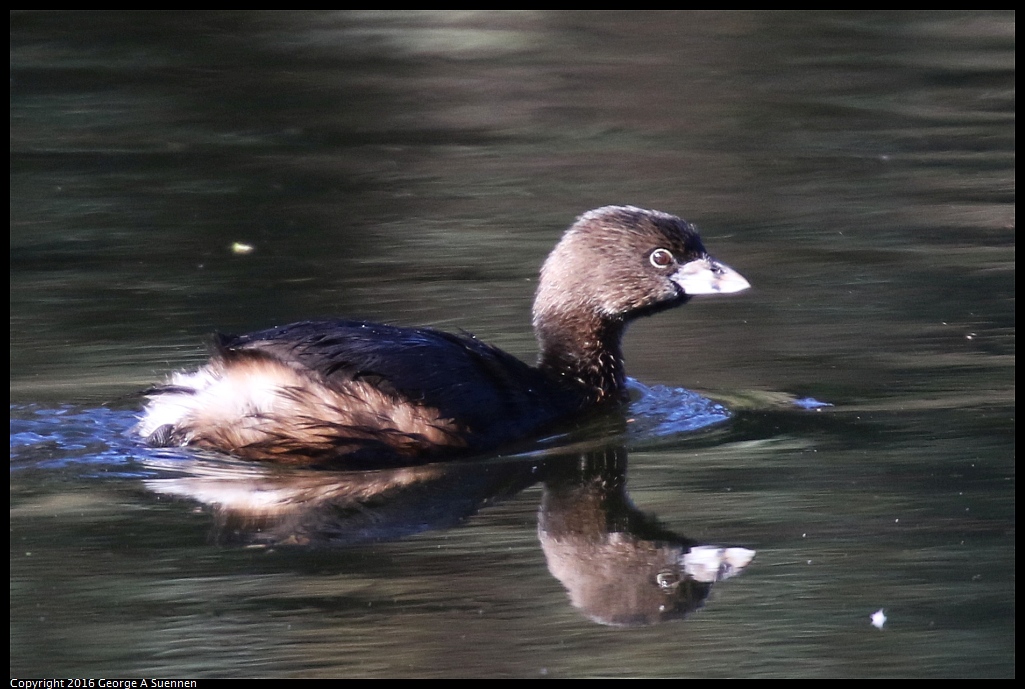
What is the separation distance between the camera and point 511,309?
729 cm

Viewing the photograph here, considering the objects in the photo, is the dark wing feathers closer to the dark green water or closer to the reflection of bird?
the dark green water

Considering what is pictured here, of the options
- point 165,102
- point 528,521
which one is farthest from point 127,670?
point 165,102

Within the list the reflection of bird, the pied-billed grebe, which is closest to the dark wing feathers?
the pied-billed grebe

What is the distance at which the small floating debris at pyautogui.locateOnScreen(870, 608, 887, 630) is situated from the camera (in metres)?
4.39

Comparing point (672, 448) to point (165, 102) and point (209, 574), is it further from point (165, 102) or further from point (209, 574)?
point (165, 102)

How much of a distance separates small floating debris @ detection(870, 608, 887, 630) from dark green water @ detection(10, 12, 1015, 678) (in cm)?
2

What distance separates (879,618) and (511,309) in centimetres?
319

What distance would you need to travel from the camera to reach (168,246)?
8266 mm

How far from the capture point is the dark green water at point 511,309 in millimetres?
4414

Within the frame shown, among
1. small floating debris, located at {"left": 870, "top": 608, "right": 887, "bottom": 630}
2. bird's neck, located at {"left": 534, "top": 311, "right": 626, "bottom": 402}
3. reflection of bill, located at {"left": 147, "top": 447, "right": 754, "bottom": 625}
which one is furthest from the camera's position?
bird's neck, located at {"left": 534, "top": 311, "right": 626, "bottom": 402}

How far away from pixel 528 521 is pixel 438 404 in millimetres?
692

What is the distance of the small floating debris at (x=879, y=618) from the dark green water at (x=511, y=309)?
0.8 inches

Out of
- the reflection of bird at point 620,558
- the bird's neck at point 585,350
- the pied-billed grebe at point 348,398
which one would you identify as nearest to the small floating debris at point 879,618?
the reflection of bird at point 620,558

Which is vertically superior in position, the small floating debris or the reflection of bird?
the reflection of bird
